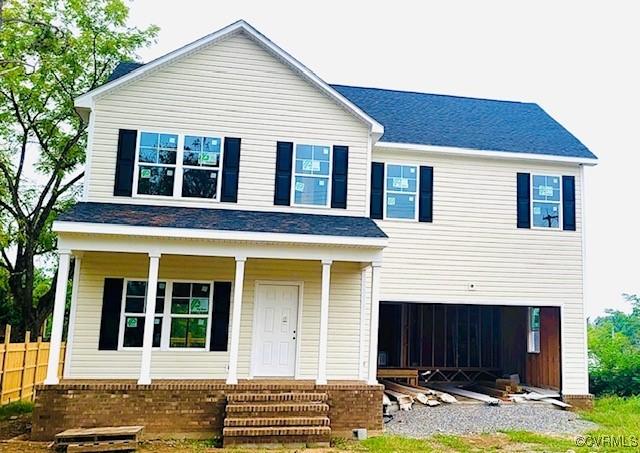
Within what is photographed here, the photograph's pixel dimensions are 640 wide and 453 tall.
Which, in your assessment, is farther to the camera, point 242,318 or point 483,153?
point 483,153

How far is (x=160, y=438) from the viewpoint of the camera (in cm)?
959

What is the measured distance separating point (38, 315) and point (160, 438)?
10.6 metres

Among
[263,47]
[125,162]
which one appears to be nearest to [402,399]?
[125,162]

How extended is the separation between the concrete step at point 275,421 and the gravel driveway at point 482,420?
156cm

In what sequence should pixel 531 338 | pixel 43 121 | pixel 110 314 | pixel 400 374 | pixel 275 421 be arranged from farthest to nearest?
pixel 43 121
pixel 531 338
pixel 400 374
pixel 110 314
pixel 275 421

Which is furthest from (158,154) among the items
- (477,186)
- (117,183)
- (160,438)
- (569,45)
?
(569,45)

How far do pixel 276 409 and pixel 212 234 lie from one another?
10.9 feet

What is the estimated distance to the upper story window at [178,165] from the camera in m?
11.5

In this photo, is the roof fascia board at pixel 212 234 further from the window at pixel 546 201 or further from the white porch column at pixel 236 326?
the window at pixel 546 201

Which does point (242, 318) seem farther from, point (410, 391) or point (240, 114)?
point (410, 391)

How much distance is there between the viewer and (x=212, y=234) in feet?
33.5

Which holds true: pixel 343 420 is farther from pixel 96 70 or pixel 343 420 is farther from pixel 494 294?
pixel 96 70

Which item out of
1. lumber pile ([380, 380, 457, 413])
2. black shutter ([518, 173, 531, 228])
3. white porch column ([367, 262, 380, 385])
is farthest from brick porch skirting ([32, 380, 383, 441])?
black shutter ([518, 173, 531, 228])

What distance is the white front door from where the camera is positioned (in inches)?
458
